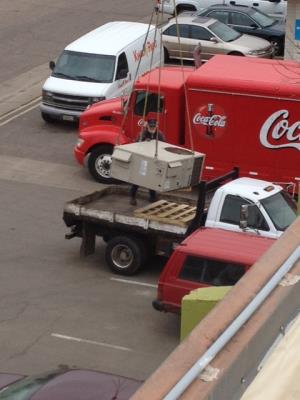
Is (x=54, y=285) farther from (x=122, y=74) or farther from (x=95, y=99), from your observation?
(x=122, y=74)

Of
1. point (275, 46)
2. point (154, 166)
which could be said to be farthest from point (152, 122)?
point (275, 46)

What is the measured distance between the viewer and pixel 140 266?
15695 mm

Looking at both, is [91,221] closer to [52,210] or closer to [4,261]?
[4,261]

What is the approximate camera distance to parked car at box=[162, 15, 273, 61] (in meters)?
29.3

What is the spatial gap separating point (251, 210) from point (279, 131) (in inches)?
173

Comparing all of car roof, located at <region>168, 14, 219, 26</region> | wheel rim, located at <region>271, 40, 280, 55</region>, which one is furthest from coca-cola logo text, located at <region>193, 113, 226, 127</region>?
wheel rim, located at <region>271, 40, 280, 55</region>

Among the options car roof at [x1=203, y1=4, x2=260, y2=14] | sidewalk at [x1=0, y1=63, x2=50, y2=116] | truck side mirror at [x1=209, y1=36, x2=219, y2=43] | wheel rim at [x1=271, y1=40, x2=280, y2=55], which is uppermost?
car roof at [x1=203, y1=4, x2=260, y2=14]

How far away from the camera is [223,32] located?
30.0m

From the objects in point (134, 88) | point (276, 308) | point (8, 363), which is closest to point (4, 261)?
point (8, 363)

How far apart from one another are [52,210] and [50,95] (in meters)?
5.80

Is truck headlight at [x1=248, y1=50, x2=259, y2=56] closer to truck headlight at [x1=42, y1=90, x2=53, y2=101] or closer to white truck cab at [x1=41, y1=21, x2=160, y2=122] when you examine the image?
white truck cab at [x1=41, y1=21, x2=160, y2=122]

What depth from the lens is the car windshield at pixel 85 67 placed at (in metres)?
24.0

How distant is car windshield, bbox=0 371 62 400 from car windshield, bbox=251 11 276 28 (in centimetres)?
2431

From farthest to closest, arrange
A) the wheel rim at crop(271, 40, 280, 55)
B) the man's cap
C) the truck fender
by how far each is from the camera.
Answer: the wheel rim at crop(271, 40, 280, 55), the truck fender, the man's cap
